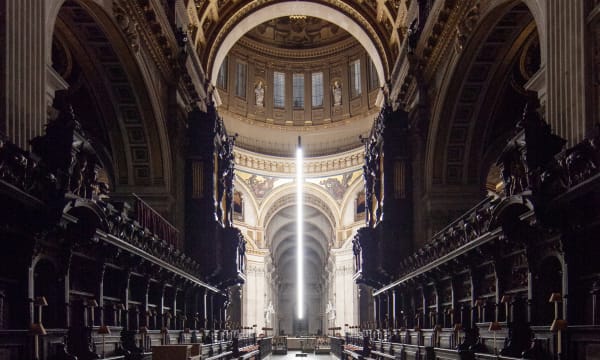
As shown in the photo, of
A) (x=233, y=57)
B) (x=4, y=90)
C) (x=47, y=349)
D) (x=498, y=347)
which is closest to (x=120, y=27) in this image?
(x=4, y=90)

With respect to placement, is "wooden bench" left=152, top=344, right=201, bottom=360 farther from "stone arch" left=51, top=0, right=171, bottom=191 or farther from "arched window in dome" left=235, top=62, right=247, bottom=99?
"arched window in dome" left=235, top=62, right=247, bottom=99

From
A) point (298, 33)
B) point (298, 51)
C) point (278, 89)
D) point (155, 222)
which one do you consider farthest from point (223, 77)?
point (155, 222)

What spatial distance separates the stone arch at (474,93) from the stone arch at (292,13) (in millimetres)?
7079

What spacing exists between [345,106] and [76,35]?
24051mm

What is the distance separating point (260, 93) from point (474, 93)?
22581 mm

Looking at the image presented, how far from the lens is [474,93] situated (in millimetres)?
18578

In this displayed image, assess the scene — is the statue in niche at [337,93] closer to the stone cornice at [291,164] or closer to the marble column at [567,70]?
the stone cornice at [291,164]

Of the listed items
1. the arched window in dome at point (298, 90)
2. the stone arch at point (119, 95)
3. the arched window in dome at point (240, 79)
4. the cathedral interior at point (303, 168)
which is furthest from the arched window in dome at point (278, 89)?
the stone arch at point (119, 95)

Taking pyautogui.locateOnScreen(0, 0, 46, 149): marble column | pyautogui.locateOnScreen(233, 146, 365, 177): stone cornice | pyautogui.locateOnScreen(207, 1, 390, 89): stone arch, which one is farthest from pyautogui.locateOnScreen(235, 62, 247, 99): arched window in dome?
pyautogui.locateOnScreen(0, 0, 46, 149): marble column

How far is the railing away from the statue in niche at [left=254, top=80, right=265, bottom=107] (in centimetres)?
1931

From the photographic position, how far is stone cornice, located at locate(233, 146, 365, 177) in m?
38.5

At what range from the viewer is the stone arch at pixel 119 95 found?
51.7ft

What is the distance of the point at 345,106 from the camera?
39188 millimetres

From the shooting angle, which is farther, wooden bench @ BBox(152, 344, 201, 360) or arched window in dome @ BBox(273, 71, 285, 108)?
arched window in dome @ BBox(273, 71, 285, 108)
